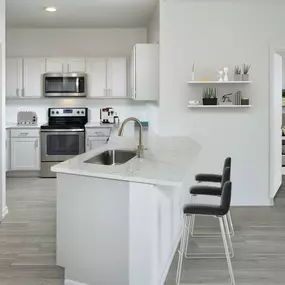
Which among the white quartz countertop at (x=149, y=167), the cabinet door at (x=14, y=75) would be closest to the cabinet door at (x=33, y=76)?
the cabinet door at (x=14, y=75)

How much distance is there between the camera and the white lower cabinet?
8156mm

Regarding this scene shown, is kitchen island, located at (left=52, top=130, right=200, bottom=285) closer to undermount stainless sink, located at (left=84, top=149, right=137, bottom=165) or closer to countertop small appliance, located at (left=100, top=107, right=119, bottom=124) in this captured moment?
undermount stainless sink, located at (left=84, top=149, right=137, bottom=165)

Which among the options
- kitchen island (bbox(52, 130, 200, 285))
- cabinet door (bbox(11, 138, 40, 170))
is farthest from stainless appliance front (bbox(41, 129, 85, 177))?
→ kitchen island (bbox(52, 130, 200, 285))

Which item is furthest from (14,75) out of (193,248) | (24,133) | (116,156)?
(193,248)

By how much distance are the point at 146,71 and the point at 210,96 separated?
0.95 meters

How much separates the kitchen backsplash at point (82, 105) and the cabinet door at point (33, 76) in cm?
32

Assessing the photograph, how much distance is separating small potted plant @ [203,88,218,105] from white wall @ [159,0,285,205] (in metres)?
0.14

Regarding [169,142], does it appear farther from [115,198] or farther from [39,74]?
[39,74]

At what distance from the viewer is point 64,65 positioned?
27.4ft

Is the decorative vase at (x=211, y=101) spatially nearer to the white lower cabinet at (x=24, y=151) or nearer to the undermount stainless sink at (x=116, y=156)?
the undermount stainless sink at (x=116, y=156)

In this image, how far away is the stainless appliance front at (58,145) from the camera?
818 cm

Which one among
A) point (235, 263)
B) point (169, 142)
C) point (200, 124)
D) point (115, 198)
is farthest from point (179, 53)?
point (115, 198)

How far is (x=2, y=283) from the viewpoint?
11.5 ft

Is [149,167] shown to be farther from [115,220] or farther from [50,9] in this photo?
[50,9]
